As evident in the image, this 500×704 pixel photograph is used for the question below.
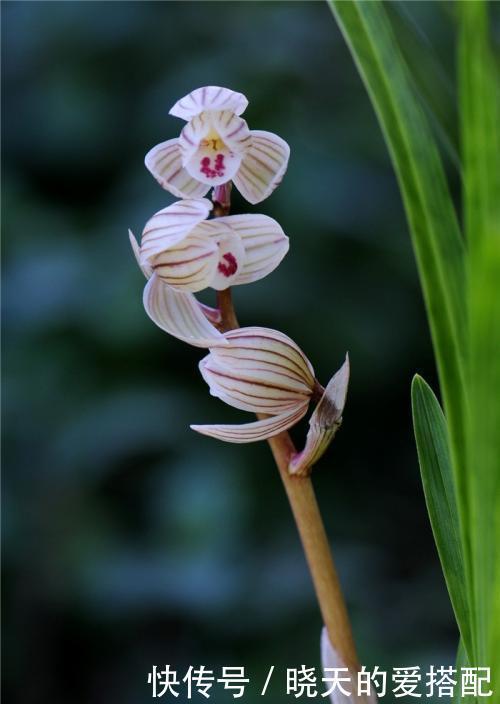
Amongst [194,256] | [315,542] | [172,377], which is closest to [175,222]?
[194,256]

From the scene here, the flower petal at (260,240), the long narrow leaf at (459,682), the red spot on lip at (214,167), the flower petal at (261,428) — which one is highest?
the red spot on lip at (214,167)

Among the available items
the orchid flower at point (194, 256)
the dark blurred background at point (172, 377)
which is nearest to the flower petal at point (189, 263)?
the orchid flower at point (194, 256)

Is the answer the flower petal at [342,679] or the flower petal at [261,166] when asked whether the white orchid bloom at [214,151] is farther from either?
the flower petal at [342,679]

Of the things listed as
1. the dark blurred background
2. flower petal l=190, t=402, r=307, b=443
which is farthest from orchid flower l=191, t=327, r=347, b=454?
the dark blurred background

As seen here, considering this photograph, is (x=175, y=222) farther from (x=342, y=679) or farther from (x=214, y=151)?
(x=342, y=679)

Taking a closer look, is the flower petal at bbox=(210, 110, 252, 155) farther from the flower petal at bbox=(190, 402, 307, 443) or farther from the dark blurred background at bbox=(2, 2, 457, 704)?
the dark blurred background at bbox=(2, 2, 457, 704)

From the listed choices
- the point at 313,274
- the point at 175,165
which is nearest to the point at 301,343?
the point at 313,274
